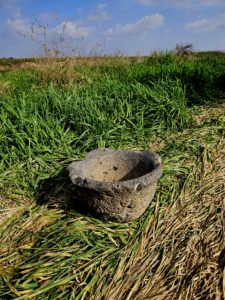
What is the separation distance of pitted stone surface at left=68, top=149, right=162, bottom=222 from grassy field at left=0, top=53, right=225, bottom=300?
120 mm

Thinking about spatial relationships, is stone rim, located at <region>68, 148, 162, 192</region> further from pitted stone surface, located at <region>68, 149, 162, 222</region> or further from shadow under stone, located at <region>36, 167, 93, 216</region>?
shadow under stone, located at <region>36, 167, 93, 216</region>

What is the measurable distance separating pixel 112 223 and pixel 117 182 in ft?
1.15

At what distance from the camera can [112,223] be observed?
2.67 m

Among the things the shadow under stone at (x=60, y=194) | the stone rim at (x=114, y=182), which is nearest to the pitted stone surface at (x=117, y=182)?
the stone rim at (x=114, y=182)

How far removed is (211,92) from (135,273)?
363cm

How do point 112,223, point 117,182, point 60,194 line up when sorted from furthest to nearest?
point 60,194, point 112,223, point 117,182

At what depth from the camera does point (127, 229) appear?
266 cm

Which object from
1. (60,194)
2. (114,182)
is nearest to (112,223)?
(114,182)

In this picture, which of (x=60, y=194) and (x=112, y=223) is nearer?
(x=112, y=223)

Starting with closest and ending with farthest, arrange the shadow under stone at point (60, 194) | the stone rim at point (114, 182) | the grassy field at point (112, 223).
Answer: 1. the grassy field at point (112, 223)
2. the stone rim at point (114, 182)
3. the shadow under stone at point (60, 194)

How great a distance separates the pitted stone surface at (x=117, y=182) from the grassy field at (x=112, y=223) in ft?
0.39

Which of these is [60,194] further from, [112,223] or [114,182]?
[114,182]

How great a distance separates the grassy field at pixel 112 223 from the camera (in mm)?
2312

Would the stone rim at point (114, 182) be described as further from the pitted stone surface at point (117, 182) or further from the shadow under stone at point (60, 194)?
the shadow under stone at point (60, 194)
